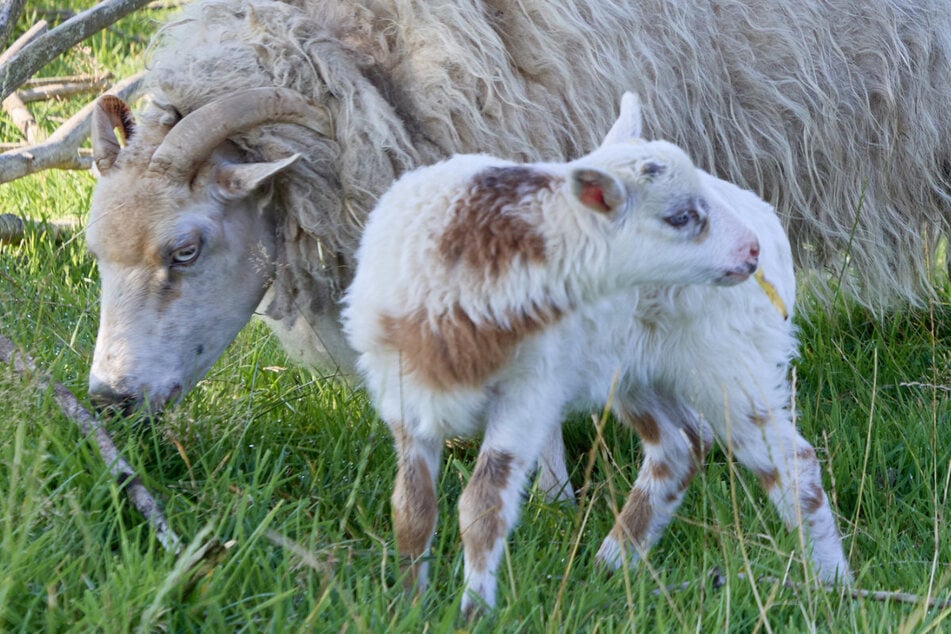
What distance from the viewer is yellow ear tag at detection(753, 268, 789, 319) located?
298 centimetres

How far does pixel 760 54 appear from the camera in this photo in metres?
4.20

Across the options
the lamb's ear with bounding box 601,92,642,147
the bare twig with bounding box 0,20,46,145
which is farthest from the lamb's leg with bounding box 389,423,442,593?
the bare twig with bounding box 0,20,46,145

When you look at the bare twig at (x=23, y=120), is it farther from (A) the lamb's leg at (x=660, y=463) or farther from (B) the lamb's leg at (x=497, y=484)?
(B) the lamb's leg at (x=497, y=484)

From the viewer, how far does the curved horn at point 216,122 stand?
3.37 m

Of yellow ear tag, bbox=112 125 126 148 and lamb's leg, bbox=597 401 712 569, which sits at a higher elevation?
yellow ear tag, bbox=112 125 126 148

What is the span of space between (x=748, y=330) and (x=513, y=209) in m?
0.82

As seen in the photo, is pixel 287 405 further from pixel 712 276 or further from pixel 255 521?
pixel 712 276

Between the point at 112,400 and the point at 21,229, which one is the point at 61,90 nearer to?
the point at 21,229

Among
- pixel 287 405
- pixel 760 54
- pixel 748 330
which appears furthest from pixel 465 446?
pixel 760 54

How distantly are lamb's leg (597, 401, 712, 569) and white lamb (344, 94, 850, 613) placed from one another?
28 cm

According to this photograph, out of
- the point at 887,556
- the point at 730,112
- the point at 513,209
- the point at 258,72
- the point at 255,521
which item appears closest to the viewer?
the point at 513,209

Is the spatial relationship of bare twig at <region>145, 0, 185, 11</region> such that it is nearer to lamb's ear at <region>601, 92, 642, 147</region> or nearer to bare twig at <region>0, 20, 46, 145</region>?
bare twig at <region>0, 20, 46, 145</region>

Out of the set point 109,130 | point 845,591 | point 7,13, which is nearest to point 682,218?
point 845,591

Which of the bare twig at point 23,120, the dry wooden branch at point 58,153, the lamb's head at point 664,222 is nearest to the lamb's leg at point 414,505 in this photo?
the lamb's head at point 664,222
